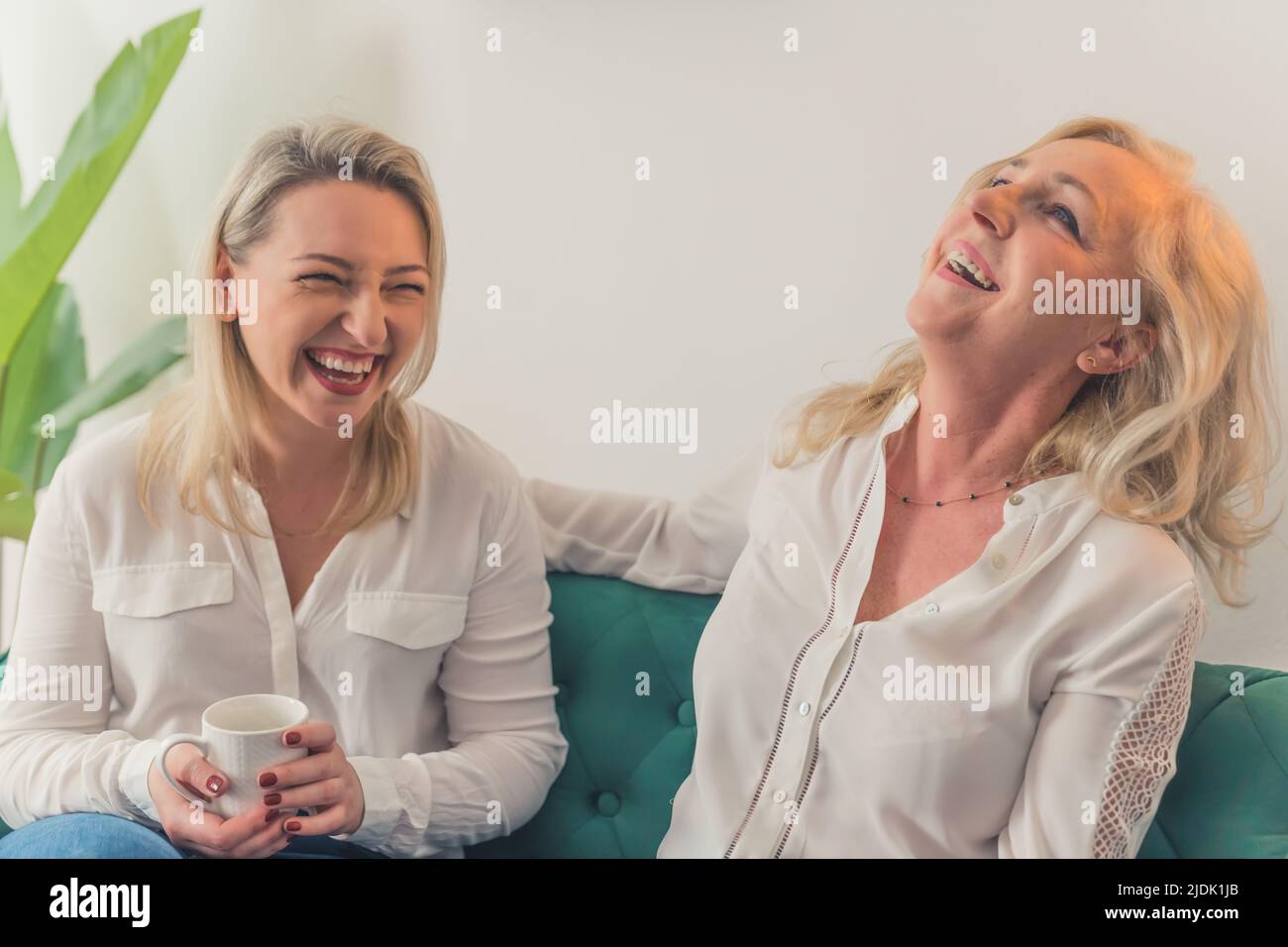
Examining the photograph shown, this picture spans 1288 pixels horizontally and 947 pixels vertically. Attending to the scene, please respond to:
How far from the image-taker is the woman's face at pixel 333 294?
3.93ft

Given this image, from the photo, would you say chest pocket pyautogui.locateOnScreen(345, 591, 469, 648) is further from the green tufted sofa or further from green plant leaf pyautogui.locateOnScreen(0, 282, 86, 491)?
green plant leaf pyautogui.locateOnScreen(0, 282, 86, 491)

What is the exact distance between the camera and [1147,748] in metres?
1.06

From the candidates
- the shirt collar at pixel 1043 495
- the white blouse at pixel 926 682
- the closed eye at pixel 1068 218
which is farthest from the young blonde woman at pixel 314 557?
the closed eye at pixel 1068 218

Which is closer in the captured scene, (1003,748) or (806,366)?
(1003,748)

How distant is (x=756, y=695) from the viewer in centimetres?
120

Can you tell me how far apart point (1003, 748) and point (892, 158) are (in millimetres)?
599

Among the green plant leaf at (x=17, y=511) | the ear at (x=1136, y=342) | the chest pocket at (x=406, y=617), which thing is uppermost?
the ear at (x=1136, y=342)

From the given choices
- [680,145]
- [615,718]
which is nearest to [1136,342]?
[680,145]

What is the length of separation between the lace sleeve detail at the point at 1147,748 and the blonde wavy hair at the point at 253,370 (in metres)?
0.74

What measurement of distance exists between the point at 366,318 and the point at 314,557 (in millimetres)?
253

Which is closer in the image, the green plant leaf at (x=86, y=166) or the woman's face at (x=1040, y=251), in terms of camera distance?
the woman's face at (x=1040, y=251)

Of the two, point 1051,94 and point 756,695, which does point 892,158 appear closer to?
point 1051,94

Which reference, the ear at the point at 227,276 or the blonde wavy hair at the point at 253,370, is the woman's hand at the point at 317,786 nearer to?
the blonde wavy hair at the point at 253,370
